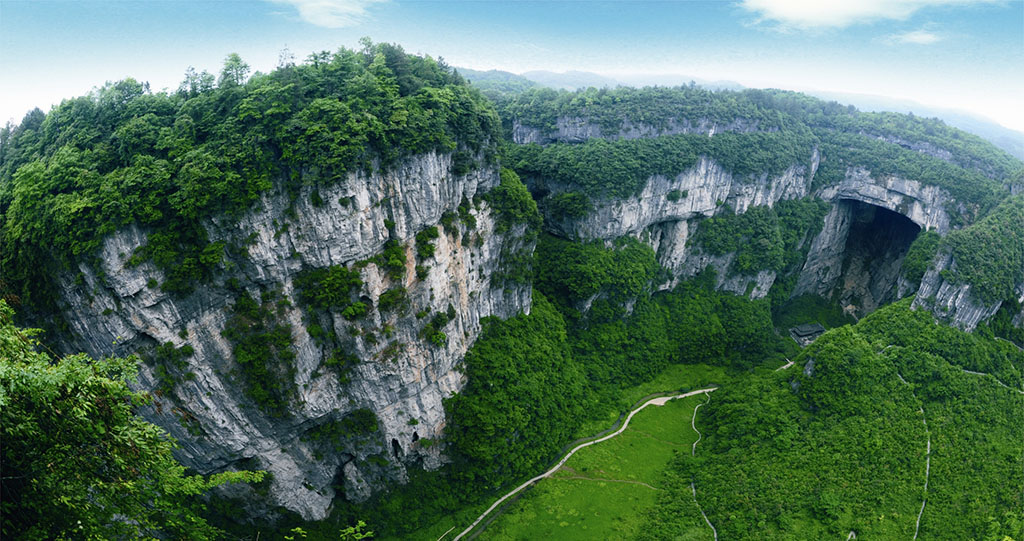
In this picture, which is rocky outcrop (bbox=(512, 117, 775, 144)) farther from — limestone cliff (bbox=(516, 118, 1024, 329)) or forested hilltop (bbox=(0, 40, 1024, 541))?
forested hilltop (bbox=(0, 40, 1024, 541))

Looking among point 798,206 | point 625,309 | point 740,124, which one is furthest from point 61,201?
point 798,206

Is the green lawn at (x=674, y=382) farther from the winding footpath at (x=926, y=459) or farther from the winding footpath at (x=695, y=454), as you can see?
the winding footpath at (x=926, y=459)

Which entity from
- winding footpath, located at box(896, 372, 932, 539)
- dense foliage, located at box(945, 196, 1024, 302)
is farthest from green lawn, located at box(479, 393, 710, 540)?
dense foliage, located at box(945, 196, 1024, 302)

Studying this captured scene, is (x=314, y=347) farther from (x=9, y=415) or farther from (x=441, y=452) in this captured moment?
(x=9, y=415)

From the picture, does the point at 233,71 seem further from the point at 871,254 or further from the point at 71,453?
the point at 871,254

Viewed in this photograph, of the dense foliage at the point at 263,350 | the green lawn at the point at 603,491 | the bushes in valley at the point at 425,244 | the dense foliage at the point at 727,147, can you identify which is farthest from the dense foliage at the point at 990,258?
the dense foliage at the point at 263,350

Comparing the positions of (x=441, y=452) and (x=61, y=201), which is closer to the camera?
(x=61, y=201)

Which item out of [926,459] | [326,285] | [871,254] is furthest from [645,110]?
[326,285]
